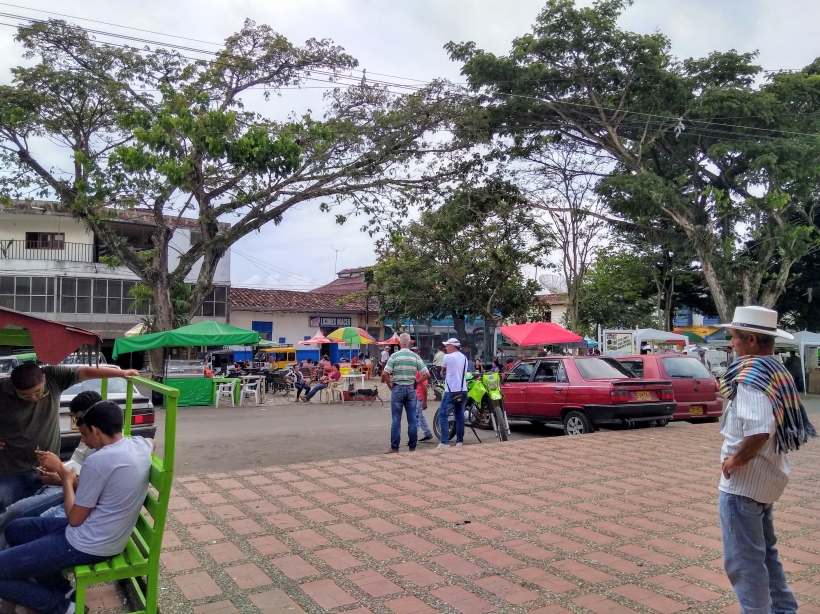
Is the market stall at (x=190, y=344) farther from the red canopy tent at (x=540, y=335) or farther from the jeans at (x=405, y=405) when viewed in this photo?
the jeans at (x=405, y=405)

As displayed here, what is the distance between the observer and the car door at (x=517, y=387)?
1259cm

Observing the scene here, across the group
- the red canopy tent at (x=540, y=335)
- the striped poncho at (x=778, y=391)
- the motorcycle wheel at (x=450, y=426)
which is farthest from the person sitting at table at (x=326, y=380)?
the striped poncho at (x=778, y=391)

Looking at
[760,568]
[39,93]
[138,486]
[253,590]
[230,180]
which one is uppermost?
[39,93]

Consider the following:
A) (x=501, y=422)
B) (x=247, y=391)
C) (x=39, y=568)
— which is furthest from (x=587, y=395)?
(x=247, y=391)

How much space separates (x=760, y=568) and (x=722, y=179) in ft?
69.8

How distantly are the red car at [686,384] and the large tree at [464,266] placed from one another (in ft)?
36.7

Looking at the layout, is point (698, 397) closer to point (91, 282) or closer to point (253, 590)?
point (253, 590)

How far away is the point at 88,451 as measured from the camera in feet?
14.6

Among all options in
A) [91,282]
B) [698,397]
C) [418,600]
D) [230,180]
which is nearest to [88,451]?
[418,600]

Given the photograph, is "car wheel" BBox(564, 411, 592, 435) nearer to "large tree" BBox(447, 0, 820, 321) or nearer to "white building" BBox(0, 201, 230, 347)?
"large tree" BBox(447, 0, 820, 321)

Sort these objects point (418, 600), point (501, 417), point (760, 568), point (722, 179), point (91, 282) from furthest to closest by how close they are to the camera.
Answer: point (91, 282) < point (722, 179) < point (501, 417) < point (418, 600) < point (760, 568)

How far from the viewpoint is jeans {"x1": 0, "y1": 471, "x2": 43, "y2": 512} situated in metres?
4.46

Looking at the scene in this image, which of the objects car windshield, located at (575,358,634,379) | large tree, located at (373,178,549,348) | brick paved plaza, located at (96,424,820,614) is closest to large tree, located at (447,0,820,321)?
large tree, located at (373,178,549,348)

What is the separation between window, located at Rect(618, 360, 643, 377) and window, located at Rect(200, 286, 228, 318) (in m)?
24.8
